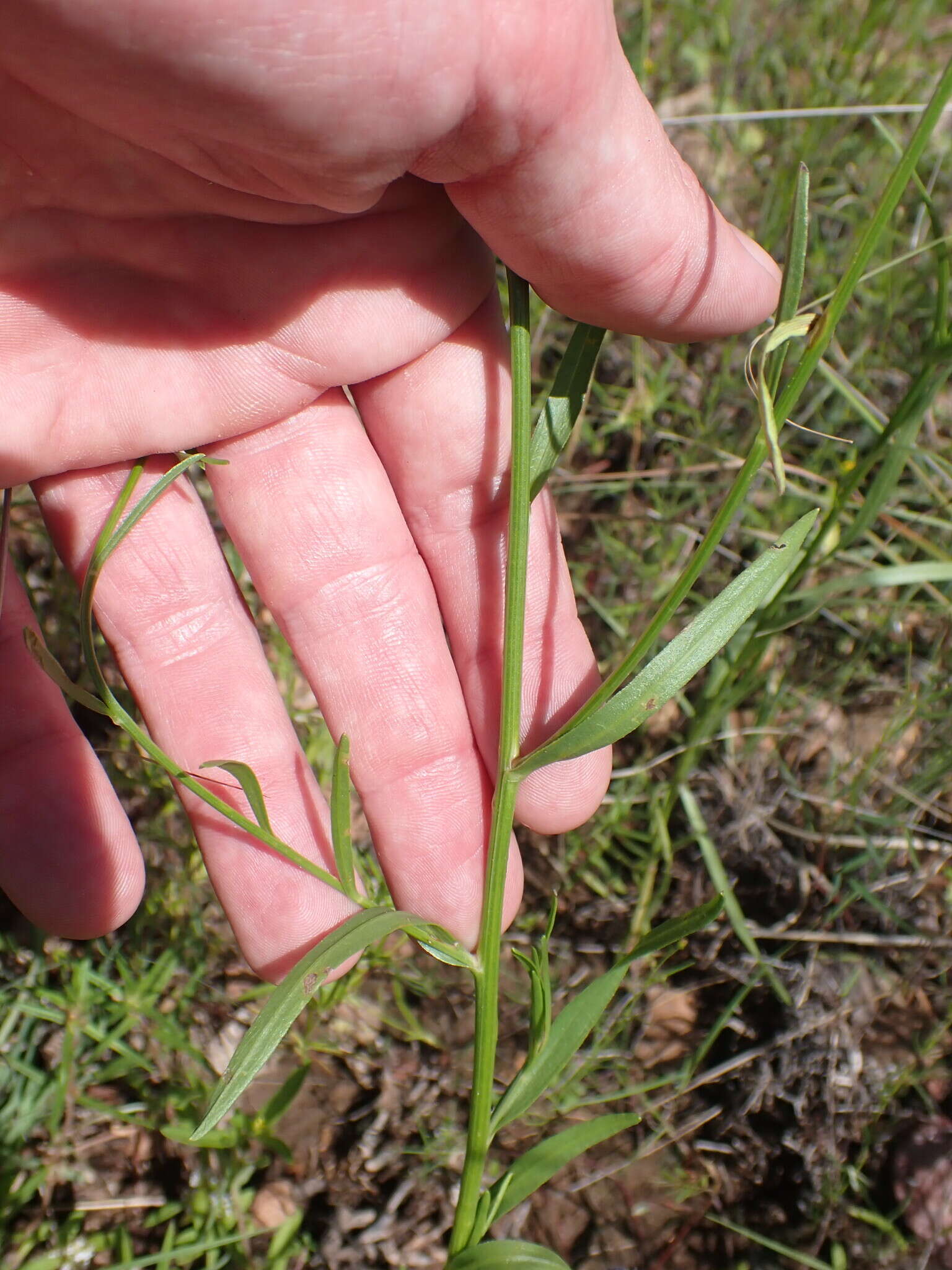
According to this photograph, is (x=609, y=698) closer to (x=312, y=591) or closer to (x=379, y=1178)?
(x=312, y=591)

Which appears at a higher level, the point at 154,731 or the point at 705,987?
the point at 154,731

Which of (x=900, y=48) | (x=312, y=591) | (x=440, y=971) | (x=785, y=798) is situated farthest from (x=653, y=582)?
(x=900, y=48)

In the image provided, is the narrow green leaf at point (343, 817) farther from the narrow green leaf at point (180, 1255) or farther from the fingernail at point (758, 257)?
the fingernail at point (758, 257)

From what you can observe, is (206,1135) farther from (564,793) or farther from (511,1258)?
(564,793)

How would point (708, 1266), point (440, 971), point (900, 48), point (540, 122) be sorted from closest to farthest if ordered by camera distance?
point (540, 122) < point (708, 1266) < point (440, 971) < point (900, 48)

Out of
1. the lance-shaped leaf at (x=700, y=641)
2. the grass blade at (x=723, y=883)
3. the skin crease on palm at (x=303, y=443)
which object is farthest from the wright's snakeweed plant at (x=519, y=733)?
the grass blade at (x=723, y=883)

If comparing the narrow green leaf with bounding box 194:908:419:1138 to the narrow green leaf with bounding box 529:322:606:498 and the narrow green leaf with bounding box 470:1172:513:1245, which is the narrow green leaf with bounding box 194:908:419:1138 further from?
the narrow green leaf with bounding box 529:322:606:498

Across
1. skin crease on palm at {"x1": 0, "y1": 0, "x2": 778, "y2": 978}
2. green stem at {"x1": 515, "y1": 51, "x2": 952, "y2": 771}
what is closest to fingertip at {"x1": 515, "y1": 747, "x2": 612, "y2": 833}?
skin crease on palm at {"x1": 0, "y1": 0, "x2": 778, "y2": 978}
